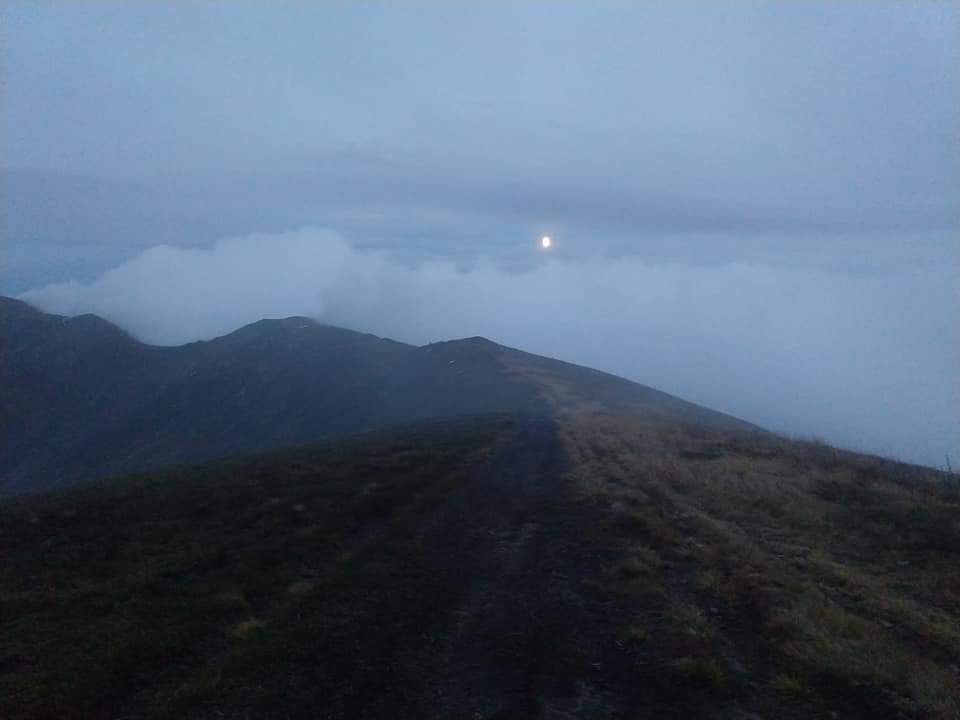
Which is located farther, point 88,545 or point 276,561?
point 88,545

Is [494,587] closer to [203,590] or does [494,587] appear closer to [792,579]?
[203,590]

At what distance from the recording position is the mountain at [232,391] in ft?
283

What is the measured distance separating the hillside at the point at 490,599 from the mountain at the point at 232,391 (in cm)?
4094

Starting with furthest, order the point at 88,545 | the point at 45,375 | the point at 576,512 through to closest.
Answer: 1. the point at 45,375
2. the point at 576,512
3. the point at 88,545

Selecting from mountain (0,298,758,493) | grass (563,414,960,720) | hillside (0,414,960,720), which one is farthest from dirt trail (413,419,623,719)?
mountain (0,298,758,493)

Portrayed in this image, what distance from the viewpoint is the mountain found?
86.4 meters

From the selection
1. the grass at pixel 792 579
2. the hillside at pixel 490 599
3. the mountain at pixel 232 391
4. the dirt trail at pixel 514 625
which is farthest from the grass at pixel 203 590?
the mountain at pixel 232 391

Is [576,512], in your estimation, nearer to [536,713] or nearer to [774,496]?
[774,496]

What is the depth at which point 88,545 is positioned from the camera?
18.5 meters

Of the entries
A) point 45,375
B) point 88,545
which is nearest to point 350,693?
point 88,545

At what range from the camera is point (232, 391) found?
125 metres

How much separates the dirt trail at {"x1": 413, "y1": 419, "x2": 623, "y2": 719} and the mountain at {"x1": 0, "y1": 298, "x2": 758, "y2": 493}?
43.9 m

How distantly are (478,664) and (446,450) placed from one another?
2467 cm

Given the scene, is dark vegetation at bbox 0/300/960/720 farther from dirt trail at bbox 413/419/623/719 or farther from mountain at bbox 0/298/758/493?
mountain at bbox 0/298/758/493
